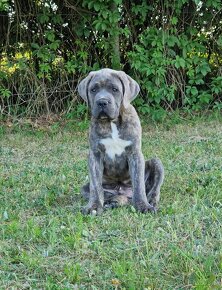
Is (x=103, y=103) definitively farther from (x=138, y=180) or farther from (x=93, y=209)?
(x=93, y=209)

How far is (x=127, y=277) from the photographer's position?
3.05 m

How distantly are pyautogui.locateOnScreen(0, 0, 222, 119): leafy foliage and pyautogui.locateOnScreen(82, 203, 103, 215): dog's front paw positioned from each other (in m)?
4.85

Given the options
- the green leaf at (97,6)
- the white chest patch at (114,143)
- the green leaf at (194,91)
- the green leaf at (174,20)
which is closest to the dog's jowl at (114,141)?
the white chest patch at (114,143)

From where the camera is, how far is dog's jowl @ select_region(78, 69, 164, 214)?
4.66 m

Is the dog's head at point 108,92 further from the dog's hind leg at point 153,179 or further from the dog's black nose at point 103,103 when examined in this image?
the dog's hind leg at point 153,179

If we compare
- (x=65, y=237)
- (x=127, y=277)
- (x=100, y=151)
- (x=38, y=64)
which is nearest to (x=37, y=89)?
(x=38, y=64)

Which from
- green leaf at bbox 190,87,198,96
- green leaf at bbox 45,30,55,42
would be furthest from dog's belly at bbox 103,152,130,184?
green leaf at bbox 190,87,198,96

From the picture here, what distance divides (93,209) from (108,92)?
105 centimetres

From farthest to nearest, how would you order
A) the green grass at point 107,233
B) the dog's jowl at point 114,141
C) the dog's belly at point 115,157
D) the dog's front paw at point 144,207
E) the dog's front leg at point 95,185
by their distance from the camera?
1. the dog's belly at point 115,157
2. the dog's jowl at point 114,141
3. the dog's front leg at point 95,185
4. the dog's front paw at point 144,207
5. the green grass at point 107,233

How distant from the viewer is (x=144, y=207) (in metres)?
4.47

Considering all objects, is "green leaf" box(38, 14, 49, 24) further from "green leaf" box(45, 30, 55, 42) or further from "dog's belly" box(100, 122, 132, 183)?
"dog's belly" box(100, 122, 132, 183)

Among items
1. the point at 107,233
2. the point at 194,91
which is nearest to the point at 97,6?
the point at 194,91

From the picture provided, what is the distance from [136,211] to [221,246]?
114 cm

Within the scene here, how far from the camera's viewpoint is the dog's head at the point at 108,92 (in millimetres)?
4621
